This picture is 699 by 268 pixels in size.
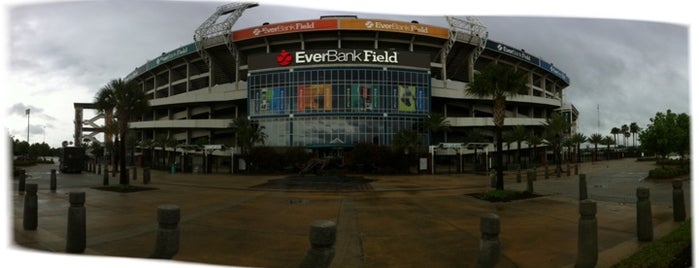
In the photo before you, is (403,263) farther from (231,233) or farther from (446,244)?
(231,233)

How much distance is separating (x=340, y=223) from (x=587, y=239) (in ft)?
11.0

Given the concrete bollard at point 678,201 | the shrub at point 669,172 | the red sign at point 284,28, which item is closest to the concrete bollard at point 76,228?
the red sign at point 284,28

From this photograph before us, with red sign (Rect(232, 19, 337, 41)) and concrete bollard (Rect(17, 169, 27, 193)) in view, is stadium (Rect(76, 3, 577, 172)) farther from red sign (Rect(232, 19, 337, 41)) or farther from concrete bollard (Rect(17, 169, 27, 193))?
concrete bollard (Rect(17, 169, 27, 193))

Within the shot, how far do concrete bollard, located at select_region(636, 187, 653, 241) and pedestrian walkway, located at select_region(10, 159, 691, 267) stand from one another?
0.14m

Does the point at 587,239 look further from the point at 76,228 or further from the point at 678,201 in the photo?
the point at 76,228

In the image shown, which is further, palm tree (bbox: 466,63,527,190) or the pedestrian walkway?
palm tree (bbox: 466,63,527,190)

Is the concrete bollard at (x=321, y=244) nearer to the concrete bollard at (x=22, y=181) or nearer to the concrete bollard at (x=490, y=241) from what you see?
the concrete bollard at (x=490, y=241)

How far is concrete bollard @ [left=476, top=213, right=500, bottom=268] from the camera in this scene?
3098mm

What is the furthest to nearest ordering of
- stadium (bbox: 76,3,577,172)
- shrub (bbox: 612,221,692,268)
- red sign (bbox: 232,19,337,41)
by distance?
stadium (bbox: 76,3,577,172) < red sign (bbox: 232,19,337,41) < shrub (bbox: 612,221,692,268)

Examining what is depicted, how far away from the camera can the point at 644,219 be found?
4766 millimetres

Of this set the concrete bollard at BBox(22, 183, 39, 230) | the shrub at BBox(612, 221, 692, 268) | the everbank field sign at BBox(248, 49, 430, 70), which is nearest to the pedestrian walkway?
the concrete bollard at BBox(22, 183, 39, 230)

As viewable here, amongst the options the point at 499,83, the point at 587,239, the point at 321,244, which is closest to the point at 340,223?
the point at 321,244

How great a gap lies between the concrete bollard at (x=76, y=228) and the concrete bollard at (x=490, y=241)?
4.50 metres

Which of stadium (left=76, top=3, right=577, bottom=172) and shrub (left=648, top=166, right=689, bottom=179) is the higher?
stadium (left=76, top=3, right=577, bottom=172)
